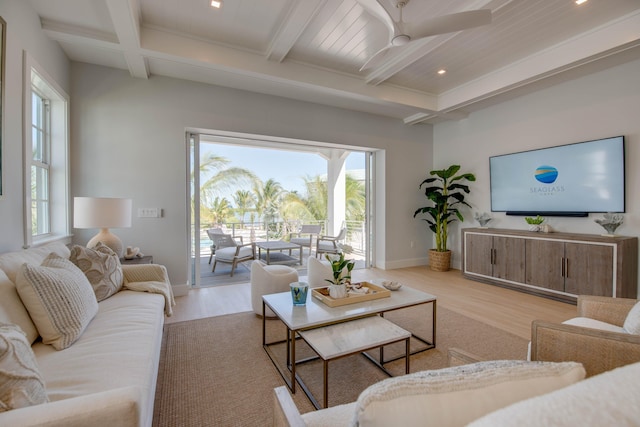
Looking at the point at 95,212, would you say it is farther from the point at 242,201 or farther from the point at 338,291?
the point at 242,201

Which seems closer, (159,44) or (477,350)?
(477,350)

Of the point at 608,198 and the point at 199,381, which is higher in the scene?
the point at 608,198

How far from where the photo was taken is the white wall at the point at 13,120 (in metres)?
2.01

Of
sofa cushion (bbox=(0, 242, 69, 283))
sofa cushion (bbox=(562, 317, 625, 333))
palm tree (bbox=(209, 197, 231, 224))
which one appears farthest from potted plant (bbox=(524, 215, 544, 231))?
palm tree (bbox=(209, 197, 231, 224))

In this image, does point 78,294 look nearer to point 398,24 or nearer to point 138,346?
point 138,346

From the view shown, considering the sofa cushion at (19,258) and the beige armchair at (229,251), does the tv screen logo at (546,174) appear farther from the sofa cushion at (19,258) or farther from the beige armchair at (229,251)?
the sofa cushion at (19,258)

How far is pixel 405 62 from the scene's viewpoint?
335 centimetres

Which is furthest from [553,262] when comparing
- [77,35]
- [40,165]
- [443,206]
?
[40,165]

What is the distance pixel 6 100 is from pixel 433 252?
542cm

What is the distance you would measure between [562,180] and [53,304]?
201 inches

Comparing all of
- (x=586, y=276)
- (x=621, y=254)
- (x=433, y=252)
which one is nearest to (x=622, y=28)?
(x=621, y=254)

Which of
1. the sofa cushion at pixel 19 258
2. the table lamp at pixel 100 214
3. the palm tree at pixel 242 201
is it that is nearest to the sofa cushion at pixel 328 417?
the sofa cushion at pixel 19 258

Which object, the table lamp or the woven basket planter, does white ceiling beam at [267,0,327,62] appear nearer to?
the table lamp

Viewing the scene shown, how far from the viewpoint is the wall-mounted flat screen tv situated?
3373mm
